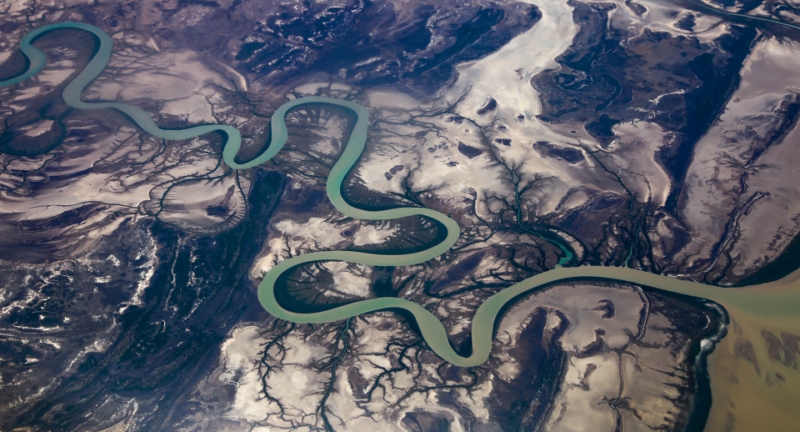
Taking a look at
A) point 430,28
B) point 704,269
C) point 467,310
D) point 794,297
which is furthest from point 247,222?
point 794,297

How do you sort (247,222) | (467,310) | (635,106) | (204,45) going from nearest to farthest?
(467,310) → (247,222) → (635,106) → (204,45)

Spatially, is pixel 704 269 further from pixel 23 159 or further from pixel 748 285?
pixel 23 159

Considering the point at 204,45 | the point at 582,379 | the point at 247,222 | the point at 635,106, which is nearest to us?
the point at 582,379

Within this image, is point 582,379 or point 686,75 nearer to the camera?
point 582,379

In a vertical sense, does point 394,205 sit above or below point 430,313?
above

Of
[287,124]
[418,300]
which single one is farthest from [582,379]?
[287,124]

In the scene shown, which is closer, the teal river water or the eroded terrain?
the eroded terrain

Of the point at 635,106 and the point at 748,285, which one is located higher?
the point at 635,106

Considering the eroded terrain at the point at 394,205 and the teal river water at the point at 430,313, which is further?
the teal river water at the point at 430,313

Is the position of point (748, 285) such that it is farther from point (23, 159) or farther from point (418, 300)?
point (23, 159)

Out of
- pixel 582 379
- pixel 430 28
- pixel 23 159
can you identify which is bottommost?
pixel 582 379

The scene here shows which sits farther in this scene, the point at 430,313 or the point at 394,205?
the point at 394,205
